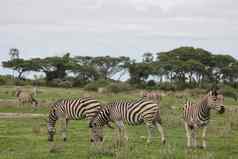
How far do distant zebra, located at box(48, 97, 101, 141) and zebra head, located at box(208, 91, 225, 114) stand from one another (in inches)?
157

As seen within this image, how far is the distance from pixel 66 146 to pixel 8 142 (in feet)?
6.69

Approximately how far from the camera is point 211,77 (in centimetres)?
7362

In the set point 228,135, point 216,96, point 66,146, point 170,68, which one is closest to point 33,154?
point 66,146

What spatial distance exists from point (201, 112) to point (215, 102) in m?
0.56

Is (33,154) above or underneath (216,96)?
underneath

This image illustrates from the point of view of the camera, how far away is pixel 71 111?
18484mm

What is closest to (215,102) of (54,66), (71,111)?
(71,111)

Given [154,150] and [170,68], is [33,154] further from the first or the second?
[170,68]

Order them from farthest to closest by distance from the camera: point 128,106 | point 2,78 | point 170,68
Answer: point 170,68
point 2,78
point 128,106

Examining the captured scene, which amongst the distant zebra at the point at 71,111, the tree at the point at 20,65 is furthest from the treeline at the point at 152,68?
the distant zebra at the point at 71,111

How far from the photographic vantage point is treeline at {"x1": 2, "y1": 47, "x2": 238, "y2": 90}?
7144 centimetres

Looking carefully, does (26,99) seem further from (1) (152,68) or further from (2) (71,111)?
(1) (152,68)

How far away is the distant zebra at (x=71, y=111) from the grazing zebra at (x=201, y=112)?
321 cm

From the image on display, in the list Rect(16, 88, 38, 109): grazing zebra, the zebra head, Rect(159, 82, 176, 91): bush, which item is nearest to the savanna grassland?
the zebra head
